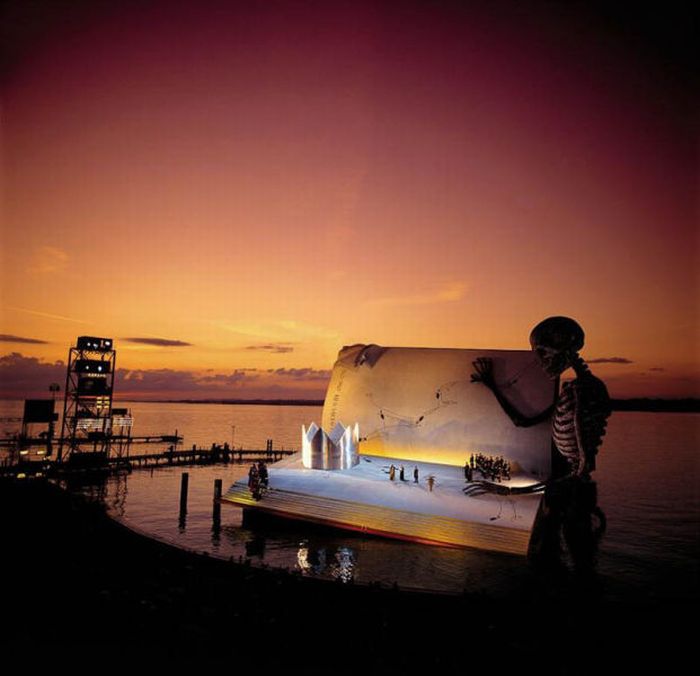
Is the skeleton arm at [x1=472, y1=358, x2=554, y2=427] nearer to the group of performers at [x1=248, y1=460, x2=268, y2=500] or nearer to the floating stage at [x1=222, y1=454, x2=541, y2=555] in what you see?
the floating stage at [x1=222, y1=454, x2=541, y2=555]

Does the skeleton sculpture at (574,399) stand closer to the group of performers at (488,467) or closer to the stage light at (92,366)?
the group of performers at (488,467)

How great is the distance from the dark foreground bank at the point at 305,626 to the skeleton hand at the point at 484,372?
1525 cm

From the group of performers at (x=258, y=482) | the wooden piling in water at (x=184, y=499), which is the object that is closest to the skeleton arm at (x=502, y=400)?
the group of performers at (x=258, y=482)

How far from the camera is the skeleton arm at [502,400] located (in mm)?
23666

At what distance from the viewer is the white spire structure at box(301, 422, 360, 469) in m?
25.0

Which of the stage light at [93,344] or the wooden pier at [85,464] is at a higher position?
the stage light at [93,344]

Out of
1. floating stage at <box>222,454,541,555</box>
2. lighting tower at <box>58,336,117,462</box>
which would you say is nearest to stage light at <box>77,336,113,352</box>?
lighting tower at <box>58,336,117,462</box>

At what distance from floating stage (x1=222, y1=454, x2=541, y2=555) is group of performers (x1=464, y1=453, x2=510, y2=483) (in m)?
0.51

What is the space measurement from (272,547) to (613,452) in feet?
248

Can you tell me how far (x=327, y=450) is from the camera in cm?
2500

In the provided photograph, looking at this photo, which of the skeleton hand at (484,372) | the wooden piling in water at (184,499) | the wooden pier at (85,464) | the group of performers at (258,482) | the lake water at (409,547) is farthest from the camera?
the wooden pier at (85,464)

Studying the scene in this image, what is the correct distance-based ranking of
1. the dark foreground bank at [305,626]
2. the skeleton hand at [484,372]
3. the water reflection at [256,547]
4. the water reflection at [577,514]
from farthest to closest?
the skeleton hand at [484,372] < the water reflection at [256,547] < the water reflection at [577,514] < the dark foreground bank at [305,626]

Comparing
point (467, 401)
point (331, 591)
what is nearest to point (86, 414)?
point (467, 401)

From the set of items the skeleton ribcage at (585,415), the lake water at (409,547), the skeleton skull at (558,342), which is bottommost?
the lake water at (409,547)
